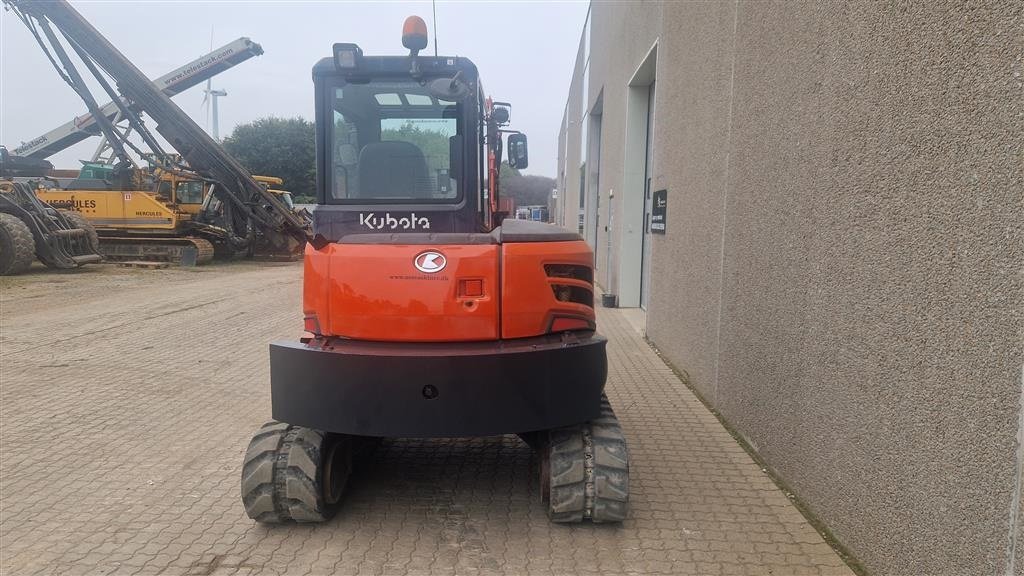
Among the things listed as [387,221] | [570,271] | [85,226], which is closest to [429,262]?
[387,221]

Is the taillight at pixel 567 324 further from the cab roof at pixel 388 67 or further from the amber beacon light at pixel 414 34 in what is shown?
the amber beacon light at pixel 414 34

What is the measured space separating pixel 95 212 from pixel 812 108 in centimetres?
2043

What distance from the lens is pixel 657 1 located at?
873 cm

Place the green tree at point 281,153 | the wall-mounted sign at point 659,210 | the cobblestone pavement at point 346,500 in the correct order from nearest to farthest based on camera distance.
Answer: the cobblestone pavement at point 346,500 → the wall-mounted sign at point 659,210 → the green tree at point 281,153

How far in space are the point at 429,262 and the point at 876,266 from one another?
2051 mm

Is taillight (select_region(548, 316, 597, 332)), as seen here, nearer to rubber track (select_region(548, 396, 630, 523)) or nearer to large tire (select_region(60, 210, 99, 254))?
rubber track (select_region(548, 396, 630, 523))

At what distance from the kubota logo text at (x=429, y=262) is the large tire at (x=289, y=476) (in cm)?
108

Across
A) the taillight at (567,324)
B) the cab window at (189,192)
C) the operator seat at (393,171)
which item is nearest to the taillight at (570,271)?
Answer: the taillight at (567,324)

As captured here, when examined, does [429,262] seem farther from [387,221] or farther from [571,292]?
[571,292]

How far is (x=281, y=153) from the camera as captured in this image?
47.2 meters

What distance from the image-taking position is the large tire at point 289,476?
3.48 meters

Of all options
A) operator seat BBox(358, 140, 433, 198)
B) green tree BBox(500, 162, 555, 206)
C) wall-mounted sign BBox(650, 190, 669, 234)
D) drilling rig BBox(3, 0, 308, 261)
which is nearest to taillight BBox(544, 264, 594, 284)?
operator seat BBox(358, 140, 433, 198)

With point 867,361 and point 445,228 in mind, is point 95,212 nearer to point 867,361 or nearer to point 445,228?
point 445,228

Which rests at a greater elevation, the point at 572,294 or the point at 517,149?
the point at 517,149
